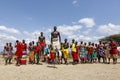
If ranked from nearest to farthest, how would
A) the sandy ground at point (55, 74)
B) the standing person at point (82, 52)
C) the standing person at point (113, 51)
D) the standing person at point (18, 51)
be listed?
the sandy ground at point (55, 74)
the standing person at point (18, 51)
the standing person at point (113, 51)
the standing person at point (82, 52)

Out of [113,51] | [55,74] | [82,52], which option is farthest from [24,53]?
[113,51]

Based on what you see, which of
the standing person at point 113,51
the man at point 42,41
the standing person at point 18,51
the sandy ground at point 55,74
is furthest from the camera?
the standing person at point 113,51

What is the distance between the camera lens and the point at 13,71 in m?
13.0

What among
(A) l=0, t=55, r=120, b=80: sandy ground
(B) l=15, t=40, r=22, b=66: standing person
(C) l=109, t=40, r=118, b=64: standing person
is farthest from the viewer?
(C) l=109, t=40, r=118, b=64: standing person

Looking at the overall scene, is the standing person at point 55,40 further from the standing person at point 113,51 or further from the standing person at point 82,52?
the standing person at point 113,51

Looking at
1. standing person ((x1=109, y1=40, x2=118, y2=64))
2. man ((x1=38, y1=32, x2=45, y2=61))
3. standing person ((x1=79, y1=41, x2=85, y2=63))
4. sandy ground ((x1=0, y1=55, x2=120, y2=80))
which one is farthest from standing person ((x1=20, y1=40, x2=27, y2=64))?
standing person ((x1=109, y1=40, x2=118, y2=64))

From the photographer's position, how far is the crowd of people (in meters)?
16.2

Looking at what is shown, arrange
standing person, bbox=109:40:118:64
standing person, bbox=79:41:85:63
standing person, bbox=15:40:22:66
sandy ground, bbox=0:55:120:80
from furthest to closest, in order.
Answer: standing person, bbox=79:41:85:63
standing person, bbox=109:40:118:64
standing person, bbox=15:40:22:66
sandy ground, bbox=0:55:120:80

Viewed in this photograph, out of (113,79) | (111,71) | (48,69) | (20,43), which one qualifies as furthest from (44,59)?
(113,79)

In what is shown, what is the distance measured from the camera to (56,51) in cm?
1628

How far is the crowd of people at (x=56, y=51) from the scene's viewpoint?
16.2 metres

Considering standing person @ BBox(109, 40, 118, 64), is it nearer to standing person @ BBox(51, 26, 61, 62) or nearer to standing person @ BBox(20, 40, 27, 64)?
standing person @ BBox(51, 26, 61, 62)

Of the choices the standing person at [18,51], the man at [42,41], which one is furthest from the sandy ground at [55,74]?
the man at [42,41]

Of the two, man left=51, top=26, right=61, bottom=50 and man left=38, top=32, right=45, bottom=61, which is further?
man left=38, top=32, right=45, bottom=61
